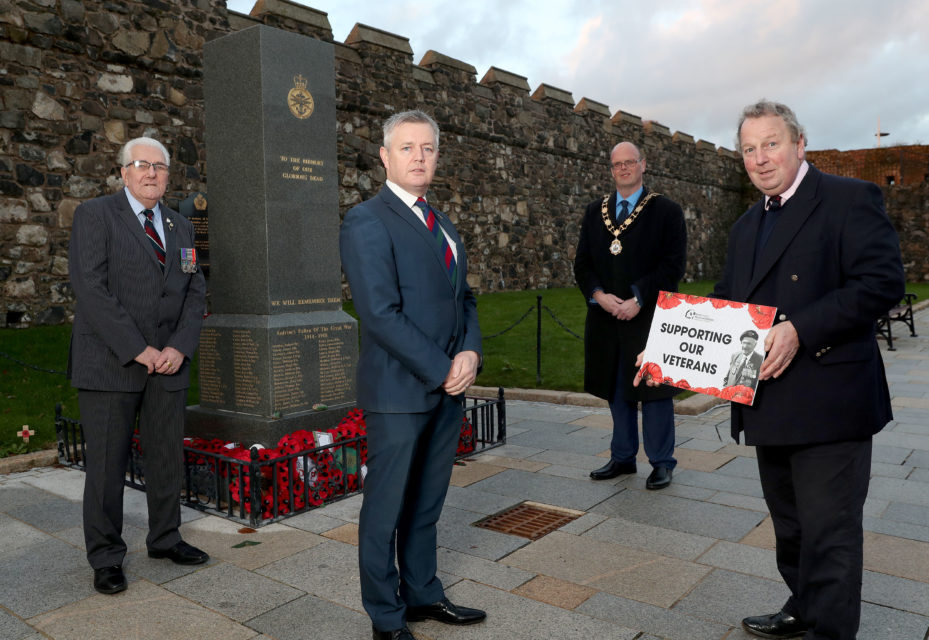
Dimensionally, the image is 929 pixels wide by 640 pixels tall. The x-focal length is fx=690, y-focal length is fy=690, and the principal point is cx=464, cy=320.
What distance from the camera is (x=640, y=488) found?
4.55m

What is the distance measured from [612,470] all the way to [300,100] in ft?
11.4

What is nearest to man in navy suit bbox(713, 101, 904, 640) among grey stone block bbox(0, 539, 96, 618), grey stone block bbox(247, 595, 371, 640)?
grey stone block bbox(247, 595, 371, 640)

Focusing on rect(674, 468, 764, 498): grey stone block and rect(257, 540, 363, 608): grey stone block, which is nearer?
rect(257, 540, 363, 608): grey stone block

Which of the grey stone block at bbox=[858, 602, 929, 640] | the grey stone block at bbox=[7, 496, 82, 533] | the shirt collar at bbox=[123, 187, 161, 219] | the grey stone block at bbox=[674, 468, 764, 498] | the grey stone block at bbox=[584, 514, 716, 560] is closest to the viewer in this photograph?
the grey stone block at bbox=[858, 602, 929, 640]

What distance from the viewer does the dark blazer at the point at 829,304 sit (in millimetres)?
2275

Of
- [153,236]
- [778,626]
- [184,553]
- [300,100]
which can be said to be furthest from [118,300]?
[778,626]

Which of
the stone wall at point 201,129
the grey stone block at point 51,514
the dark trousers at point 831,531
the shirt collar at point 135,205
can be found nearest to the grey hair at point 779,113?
the dark trousers at point 831,531

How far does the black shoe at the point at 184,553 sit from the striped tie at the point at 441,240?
1947mm

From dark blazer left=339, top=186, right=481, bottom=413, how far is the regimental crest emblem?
2.78 metres

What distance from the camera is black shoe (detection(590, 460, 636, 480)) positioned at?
187 inches

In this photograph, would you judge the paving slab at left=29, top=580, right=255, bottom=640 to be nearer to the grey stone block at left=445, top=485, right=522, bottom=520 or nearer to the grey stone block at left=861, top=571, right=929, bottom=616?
the grey stone block at left=445, top=485, right=522, bottom=520

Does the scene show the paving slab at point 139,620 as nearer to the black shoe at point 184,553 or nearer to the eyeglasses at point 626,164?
the black shoe at point 184,553

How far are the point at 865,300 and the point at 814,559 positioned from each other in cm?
91

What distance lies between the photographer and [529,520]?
13.2ft
